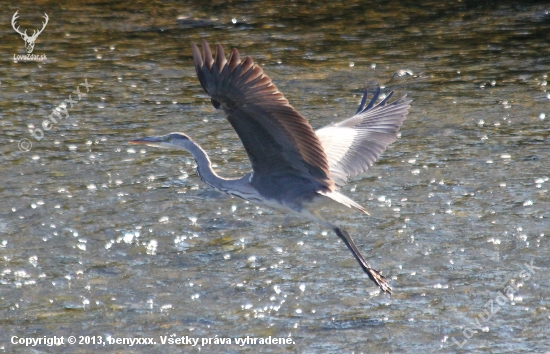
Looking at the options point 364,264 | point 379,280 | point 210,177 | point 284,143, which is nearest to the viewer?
point 284,143

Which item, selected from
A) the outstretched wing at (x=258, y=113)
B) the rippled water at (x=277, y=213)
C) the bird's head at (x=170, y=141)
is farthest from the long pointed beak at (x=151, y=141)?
the outstretched wing at (x=258, y=113)

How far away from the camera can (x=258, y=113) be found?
177 inches

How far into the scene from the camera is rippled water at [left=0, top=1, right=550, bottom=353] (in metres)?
4.85

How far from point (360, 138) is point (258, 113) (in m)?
1.41

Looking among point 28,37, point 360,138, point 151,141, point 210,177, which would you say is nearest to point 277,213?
point 210,177

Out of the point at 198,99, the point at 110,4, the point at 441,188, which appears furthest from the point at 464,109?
the point at 110,4

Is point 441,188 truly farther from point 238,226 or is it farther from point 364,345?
point 364,345

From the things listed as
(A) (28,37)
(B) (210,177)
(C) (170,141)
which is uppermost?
(A) (28,37)

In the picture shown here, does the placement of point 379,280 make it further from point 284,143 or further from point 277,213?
point 277,213

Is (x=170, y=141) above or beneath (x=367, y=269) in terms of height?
above

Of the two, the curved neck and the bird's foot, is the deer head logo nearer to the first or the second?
the curved neck

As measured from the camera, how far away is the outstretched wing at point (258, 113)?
4324 millimetres

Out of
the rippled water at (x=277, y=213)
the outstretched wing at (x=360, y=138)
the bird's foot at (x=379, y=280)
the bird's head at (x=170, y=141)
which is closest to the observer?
the rippled water at (x=277, y=213)

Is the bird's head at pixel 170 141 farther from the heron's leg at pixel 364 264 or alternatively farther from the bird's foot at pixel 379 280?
the bird's foot at pixel 379 280
